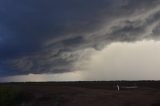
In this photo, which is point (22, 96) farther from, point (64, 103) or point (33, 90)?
point (64, 103)

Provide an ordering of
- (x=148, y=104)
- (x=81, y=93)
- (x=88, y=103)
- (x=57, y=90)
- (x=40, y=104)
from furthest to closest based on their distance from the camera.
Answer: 1. (x=57, y=90)
2. (x=81, y=93)
3. (x=40, y=104)
4. (x=88, y=103)
5. (x=148, y=104)

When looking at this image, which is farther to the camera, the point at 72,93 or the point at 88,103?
the point at 72,93

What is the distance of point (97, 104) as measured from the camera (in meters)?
40.4

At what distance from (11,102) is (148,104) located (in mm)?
18508

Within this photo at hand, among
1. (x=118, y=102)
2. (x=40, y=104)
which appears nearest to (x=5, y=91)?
(x=40, y=104)

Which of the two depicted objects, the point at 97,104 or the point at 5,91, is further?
the point at 5,91

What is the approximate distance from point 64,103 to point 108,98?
17.0ft

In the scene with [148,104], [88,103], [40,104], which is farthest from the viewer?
[40,104]

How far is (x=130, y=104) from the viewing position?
1519 inches

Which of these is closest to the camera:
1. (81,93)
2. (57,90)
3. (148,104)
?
(148,104)

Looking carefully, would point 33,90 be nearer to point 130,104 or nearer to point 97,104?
point 97,104

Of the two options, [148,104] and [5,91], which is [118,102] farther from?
[5,91]

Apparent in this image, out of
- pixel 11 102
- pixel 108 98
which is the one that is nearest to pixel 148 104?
pixel 108 98

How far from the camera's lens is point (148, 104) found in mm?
38031
